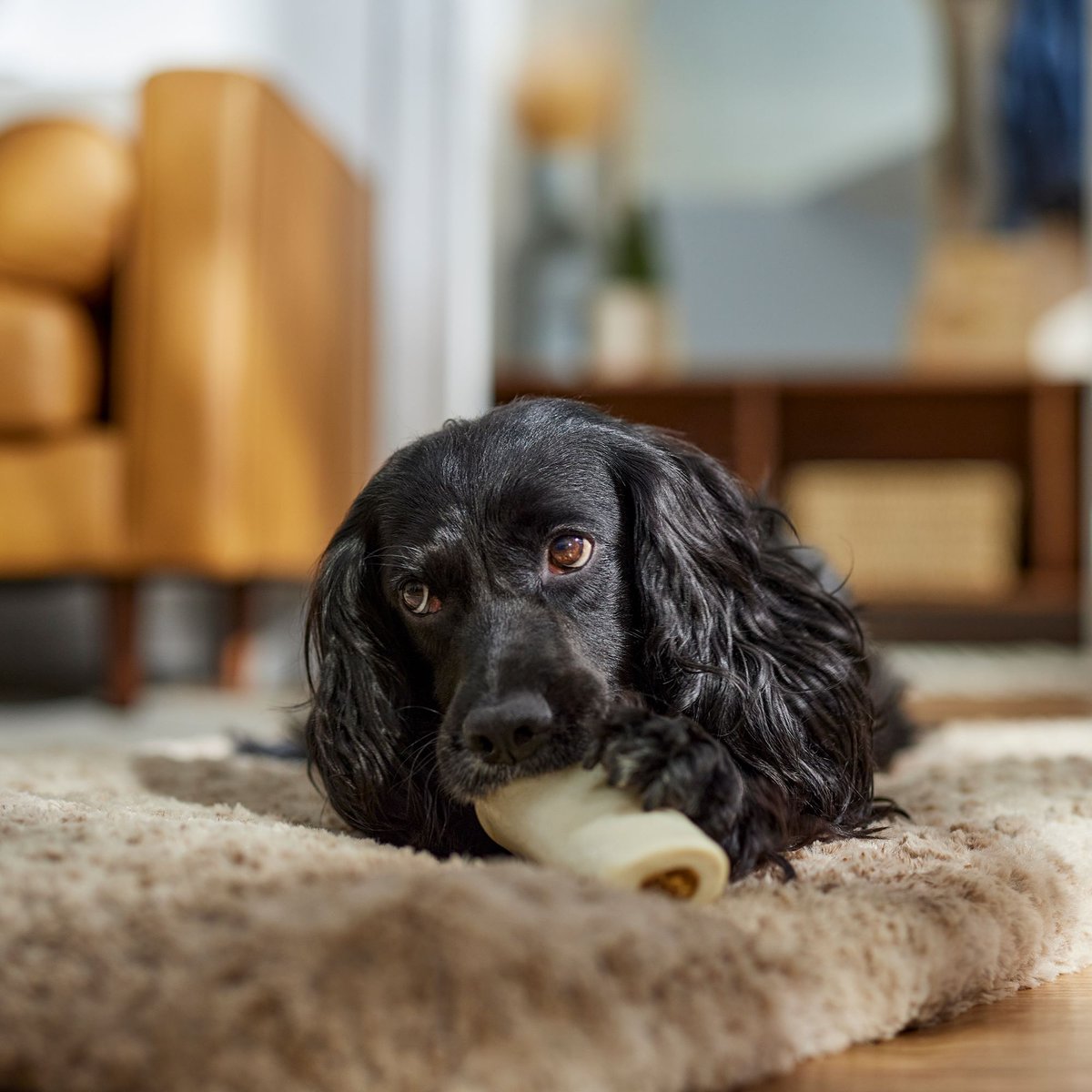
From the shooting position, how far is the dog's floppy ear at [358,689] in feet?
4.36

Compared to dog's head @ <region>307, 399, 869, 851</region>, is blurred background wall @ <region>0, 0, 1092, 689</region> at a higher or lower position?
higher

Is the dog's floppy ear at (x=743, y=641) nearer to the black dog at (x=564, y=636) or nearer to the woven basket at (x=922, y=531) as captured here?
the black dog at (x=564, y=636)

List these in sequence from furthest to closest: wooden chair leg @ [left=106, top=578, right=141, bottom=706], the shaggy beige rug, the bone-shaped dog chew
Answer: wooden chair leg @ [left=106, top=578, right=141, bottom=706]
the bone-shaped dog chew
the shaggy beige rug

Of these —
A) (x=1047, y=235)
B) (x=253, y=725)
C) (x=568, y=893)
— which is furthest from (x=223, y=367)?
(x=1047, y=235)

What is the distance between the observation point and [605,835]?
3.21ft

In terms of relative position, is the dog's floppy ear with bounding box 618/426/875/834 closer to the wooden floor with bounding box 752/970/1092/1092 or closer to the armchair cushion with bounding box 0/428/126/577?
the wooden floor with bounding box 752/970/1092/1092

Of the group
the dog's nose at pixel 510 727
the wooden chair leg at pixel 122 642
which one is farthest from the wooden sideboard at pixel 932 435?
the dog's nose at pixel 510 727

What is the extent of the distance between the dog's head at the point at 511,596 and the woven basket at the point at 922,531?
10.6 ft

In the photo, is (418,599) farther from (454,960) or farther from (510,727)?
(454,960)

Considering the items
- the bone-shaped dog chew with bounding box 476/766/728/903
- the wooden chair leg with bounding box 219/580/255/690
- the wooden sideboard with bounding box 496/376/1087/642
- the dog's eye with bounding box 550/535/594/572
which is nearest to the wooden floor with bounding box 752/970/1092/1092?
the bone-shaped dog chew with bounding box 476/766/728/903

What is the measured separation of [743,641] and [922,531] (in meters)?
3.44

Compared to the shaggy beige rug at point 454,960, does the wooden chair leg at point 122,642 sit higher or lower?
lower

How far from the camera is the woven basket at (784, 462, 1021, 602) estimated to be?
14.9ft

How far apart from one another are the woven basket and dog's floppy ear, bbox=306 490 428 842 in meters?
3.26
